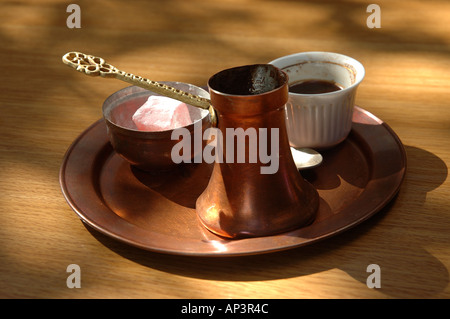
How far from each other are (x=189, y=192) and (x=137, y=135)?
80 millimetres

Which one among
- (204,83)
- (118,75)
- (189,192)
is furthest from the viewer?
(204,83)

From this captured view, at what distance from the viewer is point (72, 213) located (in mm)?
596

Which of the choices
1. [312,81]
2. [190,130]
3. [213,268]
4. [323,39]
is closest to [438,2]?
[323,39]

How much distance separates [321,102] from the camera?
62cm

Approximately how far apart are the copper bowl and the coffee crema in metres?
0.10

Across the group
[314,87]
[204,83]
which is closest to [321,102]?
[314,87]

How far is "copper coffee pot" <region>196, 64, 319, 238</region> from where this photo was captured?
20.1 inches

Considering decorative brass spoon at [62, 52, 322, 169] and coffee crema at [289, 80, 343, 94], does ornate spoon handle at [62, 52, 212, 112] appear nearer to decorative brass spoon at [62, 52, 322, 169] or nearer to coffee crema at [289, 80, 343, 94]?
decorative brass spoon at [62, 52, 322, 169]

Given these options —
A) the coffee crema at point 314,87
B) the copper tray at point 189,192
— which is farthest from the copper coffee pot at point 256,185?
the coffee crema at point 314,87

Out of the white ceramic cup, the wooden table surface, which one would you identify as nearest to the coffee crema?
the white ceramic cup

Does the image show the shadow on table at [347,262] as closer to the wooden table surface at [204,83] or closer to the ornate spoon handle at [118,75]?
the wooden table surface at [204,83]

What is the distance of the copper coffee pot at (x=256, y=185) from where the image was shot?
510mm

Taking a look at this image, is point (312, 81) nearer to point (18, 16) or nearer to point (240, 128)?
point (240, 128)

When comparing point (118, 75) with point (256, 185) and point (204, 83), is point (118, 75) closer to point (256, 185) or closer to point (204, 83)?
point (256, 185)
